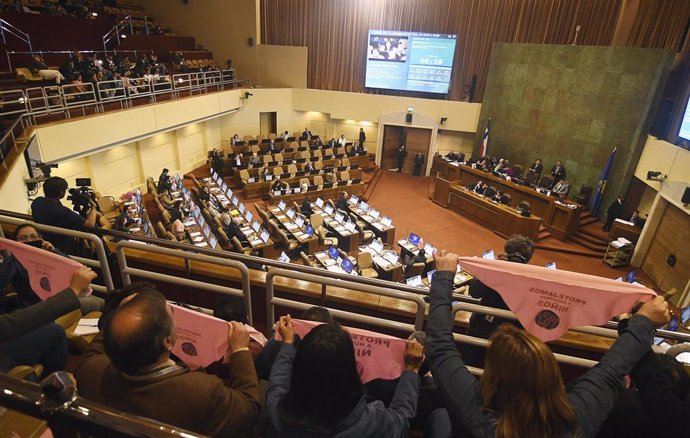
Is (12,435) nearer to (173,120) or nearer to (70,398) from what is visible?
(70,398)

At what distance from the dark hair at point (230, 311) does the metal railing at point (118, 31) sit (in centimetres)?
1479

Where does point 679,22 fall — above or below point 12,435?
above

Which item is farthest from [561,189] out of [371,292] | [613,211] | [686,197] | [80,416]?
[80,416]

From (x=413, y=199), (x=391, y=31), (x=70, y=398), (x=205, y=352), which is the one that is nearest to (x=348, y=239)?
(x=413, y=199)

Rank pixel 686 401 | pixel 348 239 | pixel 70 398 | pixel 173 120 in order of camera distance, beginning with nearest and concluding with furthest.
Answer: pixel 70 398
pixel 686 401
pixel 348 239
pixel 173 120

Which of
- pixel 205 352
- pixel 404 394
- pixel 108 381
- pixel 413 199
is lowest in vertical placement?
pixel 413 199

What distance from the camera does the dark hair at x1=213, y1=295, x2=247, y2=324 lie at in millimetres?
2111

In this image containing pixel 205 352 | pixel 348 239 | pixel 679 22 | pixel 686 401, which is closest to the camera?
pixel 686 401

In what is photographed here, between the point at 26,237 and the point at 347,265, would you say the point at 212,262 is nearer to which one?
the point at 26,237

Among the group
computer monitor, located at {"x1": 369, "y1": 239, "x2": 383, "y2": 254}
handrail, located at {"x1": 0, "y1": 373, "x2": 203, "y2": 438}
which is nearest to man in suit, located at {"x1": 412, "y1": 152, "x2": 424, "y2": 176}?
computer monitor, located at {"x1": 369, "y1": 239, "x2": 383, "y2": 254}

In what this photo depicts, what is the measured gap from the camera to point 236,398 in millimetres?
1429

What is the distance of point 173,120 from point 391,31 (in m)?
9.92

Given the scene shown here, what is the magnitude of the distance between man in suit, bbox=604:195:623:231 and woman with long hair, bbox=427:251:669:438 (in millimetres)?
11683

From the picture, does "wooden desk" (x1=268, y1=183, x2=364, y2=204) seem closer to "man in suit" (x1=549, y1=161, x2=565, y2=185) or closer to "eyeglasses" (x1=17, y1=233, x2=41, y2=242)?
"man in suit" (x1=549, y1=161, x2=565, y2=185)
